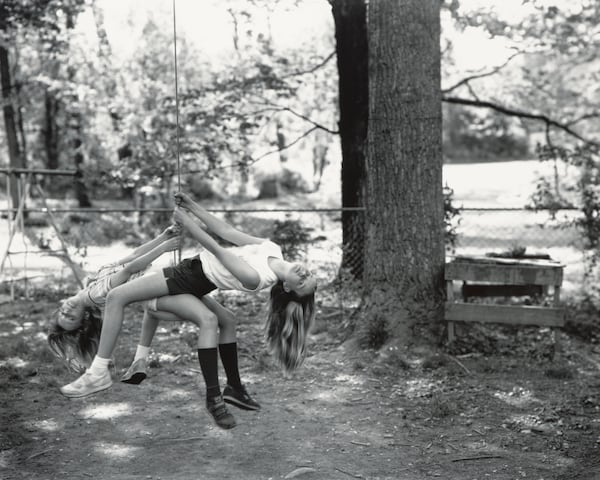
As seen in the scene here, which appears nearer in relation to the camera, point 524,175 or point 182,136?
point 182,136

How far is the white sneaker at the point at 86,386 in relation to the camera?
12.5ft

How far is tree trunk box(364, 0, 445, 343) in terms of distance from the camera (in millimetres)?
6422

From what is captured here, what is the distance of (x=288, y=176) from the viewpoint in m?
22.1

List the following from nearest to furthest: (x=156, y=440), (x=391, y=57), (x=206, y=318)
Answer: (x=206, y=318)
(x=156, y=440)
(x=391, y=57)

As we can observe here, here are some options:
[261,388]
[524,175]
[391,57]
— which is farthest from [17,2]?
[524,175]

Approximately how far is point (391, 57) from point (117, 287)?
3560 mm

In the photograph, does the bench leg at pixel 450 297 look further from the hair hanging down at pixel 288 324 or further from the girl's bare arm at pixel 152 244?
the girl's bare arm at pixel 152 244

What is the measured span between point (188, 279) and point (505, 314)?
354 centimetres

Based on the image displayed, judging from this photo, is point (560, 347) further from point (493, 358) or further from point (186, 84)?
point (186, 84)

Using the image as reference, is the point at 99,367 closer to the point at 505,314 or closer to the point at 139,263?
the point at 139,263

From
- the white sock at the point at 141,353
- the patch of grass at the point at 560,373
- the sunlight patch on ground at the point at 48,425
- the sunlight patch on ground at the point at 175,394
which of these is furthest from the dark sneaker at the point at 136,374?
the patch of grass at the point at 560,373

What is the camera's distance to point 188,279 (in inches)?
153

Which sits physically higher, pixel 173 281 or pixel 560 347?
pixel 173 281

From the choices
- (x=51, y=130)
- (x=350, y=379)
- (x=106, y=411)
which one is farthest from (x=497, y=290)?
(x=51, y=130)
